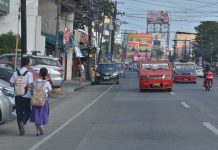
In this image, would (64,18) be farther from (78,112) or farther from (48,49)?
(78,112)

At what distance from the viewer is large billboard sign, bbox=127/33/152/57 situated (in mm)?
171625

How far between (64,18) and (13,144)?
3975 centimetres

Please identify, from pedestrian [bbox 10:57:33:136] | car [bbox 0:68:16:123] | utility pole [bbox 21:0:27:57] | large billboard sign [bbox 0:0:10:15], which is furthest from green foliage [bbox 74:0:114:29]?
pedestrian [bbox 10:57:33:136]

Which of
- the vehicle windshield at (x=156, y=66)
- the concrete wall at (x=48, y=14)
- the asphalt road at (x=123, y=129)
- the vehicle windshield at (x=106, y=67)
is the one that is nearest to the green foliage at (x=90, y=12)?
the vehicle windshield at (x=106, y=67)

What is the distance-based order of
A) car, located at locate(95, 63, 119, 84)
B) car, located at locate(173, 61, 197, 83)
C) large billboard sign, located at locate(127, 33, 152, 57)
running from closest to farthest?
car, located at locate(95, 63, 119, 84) → car, located at locate(173, 61, 197, 83) → large billboard sign, located at locate(127, 33, 152, 57)

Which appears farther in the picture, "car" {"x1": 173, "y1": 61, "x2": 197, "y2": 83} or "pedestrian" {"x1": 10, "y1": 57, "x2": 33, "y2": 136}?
"car" {"x1": 173, "y1": 61, "x2": 197, "y2": 83}

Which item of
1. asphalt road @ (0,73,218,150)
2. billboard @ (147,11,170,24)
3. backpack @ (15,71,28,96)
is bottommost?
asphalt road @ (0,73,218,150)

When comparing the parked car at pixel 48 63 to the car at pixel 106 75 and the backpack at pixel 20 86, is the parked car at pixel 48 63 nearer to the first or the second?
the backpack at pixel 20 86

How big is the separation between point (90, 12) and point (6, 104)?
47196mm

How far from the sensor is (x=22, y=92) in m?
14.3

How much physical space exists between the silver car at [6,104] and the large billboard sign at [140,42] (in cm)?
15502

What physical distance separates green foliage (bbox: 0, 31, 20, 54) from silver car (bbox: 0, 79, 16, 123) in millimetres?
21454

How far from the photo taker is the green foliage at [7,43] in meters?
36.6

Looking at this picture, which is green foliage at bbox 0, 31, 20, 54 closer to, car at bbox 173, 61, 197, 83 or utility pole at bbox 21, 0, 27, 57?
utility pole at bbox 21, 0, 27, 57
